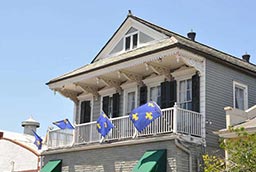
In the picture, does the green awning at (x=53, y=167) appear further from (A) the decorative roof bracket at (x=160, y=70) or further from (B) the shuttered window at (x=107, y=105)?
(A) the decorative roof bracket at (x=160, y=70)

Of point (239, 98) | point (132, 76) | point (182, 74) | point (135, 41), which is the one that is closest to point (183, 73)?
point (182, 74)

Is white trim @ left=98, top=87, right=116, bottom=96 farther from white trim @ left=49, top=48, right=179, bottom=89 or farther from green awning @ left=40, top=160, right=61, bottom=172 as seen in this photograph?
green awning @ left=40, top=160, right=61, bottom=172

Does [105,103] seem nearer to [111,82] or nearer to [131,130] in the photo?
[111,82]

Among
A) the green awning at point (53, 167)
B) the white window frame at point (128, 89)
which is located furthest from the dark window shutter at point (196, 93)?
the green awning at point (53, 167)

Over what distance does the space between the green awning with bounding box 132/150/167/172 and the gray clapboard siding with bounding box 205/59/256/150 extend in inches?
93.7

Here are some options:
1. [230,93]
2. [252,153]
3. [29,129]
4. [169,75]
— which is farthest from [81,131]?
[29,129]

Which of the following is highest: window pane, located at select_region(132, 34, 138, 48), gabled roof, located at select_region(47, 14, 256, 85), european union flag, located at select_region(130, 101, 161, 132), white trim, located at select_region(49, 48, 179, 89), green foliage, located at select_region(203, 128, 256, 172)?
window pane, located at select_region(132, 34, 138, 48)

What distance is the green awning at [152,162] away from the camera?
60.6ft

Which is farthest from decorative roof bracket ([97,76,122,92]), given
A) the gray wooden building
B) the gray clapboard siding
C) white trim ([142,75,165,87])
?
the gray clapboard siding

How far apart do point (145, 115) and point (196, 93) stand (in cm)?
268

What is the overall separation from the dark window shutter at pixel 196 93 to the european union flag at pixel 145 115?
2080 millimetres

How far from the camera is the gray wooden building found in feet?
63.5

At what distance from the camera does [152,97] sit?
75.3 feet

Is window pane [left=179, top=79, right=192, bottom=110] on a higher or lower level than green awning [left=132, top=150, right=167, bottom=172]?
higher
